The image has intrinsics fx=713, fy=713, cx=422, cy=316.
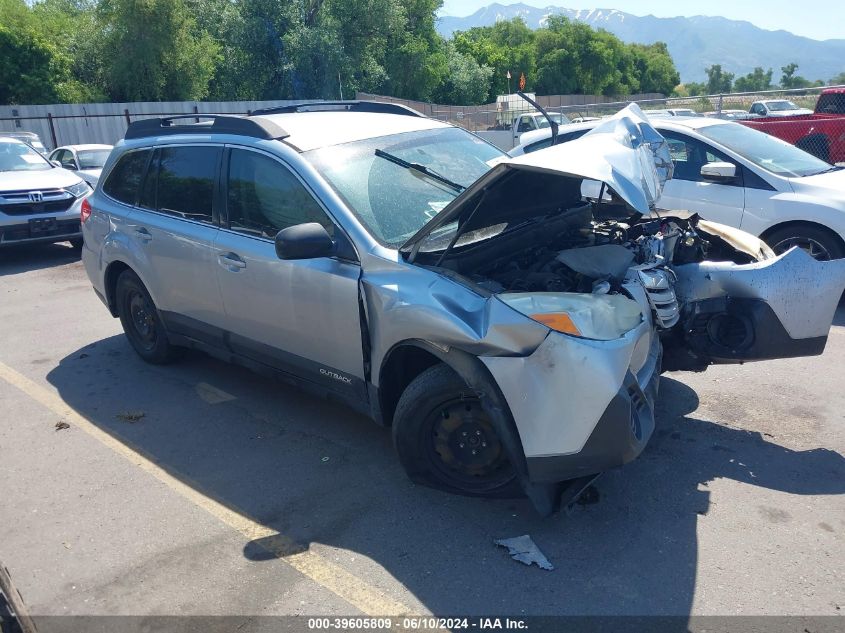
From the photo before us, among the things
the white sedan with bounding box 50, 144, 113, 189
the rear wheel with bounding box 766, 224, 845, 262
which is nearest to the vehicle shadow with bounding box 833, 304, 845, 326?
the rear wheel with bounding box 766, 224, 845, 262

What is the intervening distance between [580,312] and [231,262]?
2420 millimetres

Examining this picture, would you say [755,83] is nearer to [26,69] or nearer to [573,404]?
[26,69]

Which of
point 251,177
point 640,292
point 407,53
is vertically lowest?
point 640,292

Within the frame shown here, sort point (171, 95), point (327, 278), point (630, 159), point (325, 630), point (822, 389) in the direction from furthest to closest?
point (171, 95) < point (822, 389) < point (327, 278) < point (630, 159) < point (325, 630)

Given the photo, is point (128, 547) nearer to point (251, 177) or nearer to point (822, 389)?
point (251, 177)

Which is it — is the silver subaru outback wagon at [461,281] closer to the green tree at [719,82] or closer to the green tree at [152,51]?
the green tree at [152,51]

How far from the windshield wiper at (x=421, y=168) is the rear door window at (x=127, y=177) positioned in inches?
87.1

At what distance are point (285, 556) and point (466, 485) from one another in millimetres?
968

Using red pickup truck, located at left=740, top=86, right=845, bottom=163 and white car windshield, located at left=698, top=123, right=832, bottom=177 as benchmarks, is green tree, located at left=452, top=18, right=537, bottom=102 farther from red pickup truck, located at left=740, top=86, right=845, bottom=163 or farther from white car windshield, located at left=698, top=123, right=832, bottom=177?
white car windshield, located at left=698, top=123, right=832, bottom=177

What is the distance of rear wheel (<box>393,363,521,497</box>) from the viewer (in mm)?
3553

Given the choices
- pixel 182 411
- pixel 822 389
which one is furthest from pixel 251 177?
pixel 822 389

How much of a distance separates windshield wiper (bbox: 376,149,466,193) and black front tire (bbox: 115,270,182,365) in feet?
7.83

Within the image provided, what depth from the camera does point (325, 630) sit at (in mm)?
2957

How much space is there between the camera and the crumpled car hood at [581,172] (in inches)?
126
